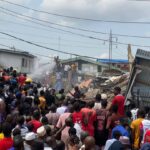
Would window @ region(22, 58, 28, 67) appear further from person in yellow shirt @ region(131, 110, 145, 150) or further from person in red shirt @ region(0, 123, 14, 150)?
person in red shirt @ region(0, 123, 14, 150)

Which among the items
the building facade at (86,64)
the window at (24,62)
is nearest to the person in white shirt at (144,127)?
the building facade at (86,64)

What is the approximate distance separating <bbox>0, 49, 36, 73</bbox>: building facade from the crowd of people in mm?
37415

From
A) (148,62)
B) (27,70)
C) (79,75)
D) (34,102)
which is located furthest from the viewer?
(27,70)

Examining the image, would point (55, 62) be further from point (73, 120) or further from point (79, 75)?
point (73, 120)

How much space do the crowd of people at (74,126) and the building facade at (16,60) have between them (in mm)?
37415

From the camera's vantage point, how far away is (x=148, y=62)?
1575 centimetres

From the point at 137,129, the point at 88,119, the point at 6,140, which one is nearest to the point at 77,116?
the point at 88,119

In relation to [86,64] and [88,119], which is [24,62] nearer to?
[86,64]

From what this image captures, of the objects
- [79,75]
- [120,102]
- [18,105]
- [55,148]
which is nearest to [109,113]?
[120,102]

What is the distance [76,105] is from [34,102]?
3.05 metres

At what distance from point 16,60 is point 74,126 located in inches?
1669

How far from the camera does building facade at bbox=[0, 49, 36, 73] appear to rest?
51.1 meters

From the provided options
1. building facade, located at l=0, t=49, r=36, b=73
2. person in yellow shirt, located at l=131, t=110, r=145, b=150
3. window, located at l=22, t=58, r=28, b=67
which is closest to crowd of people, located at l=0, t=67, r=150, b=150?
person in yellow shirt, located at l=131, t=110, r=145, b=150

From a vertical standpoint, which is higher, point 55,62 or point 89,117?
point 55,62
